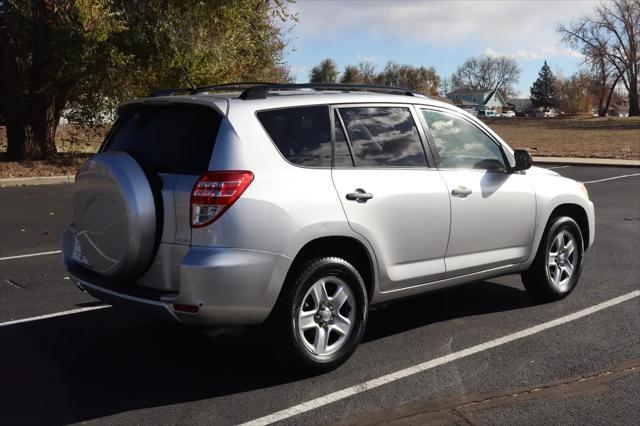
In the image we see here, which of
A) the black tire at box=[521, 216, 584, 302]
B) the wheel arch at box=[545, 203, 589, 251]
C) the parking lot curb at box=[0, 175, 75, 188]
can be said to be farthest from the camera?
the parking lot curb at box=[0, 175, 75, 188]

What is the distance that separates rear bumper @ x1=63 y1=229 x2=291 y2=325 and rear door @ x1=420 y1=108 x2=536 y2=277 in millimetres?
1664

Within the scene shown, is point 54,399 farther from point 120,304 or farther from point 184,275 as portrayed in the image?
point 184,275

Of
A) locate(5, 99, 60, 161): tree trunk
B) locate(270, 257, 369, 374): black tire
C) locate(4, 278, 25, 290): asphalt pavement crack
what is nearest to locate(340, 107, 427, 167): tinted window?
locate(270, 257, 369, 374): black tire

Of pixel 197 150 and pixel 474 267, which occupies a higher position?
pixel 197 150

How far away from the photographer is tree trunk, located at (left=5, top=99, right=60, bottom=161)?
765 inches

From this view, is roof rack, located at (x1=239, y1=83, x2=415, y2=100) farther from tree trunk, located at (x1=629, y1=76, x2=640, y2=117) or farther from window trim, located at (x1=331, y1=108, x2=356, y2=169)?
tree trunk, located at (x1=629, y1=76, x2=640, y2=117)

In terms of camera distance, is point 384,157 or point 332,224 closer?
point 332,224

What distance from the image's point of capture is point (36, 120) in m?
19.7

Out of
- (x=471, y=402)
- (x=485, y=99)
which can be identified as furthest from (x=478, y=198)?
(x=485, y=99)

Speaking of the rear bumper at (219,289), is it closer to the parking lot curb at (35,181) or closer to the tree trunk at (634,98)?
Result: the parking lot curb at (35,181)

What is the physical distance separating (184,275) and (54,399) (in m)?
1.11

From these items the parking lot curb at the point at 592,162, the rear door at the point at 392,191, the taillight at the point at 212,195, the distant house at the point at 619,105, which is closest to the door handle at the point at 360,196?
the rear door at the point at 392,191

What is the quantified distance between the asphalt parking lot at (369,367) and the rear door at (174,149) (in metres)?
0.99

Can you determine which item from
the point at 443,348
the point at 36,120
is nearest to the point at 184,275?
the point at 443,348
